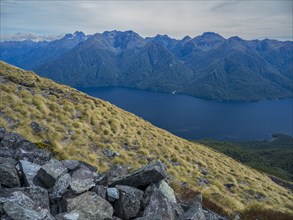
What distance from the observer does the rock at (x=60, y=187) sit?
1041 cm

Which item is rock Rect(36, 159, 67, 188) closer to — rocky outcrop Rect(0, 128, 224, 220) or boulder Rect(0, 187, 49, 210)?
rocky outcrop Rect(0, 128, 224, 220)

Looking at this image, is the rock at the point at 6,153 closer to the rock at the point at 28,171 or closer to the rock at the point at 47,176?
the rock at the point at 28,171

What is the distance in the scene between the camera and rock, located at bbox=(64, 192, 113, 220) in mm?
9578

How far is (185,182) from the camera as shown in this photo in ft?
81.8

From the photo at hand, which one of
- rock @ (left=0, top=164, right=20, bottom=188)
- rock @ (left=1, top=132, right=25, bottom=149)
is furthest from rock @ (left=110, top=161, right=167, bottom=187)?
rock @ (left=1, top=132, right=25, bottom=149)

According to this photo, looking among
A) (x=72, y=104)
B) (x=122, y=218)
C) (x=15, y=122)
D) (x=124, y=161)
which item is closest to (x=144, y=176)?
(x=122, y=218)

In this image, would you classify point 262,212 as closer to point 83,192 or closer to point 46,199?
point 83,192

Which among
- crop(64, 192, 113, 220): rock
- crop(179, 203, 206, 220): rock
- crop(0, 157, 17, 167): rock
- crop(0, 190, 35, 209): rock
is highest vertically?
crop(0, 190, 35, 209): rock

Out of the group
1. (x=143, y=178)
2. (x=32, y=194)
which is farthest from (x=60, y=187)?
(x=143, y=178)

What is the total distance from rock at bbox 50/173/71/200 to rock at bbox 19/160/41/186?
931 millimetres

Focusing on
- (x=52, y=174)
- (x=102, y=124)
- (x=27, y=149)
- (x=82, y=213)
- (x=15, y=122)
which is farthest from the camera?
(x=102, y=124)

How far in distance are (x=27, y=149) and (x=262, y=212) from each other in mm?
12620

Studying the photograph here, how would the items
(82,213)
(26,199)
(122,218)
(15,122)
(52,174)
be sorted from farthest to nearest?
(15,122) < (52,174) < (122,218) < (82,213) < (26,199)

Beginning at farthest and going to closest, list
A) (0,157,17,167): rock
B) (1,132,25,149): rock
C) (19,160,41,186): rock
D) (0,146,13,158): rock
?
1. (1,132,25,149): rock
2. (0,146,13,158): rock
3. (0,157,17,167): rock
4. (19,160,41,186): rock
